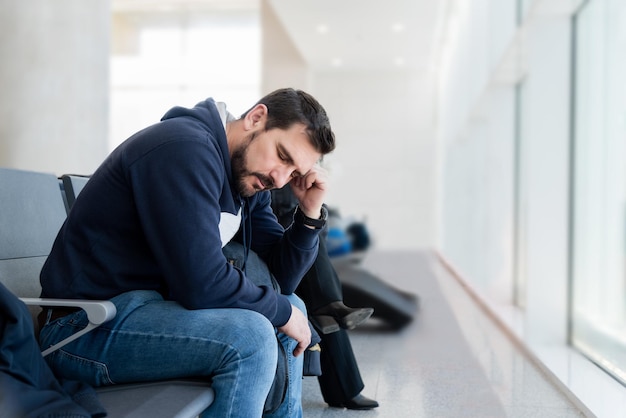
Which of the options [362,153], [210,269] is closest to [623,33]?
[210,269]

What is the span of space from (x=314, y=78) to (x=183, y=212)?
13194 mm

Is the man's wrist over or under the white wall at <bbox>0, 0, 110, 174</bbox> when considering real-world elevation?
under

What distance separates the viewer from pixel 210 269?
57.5 inches

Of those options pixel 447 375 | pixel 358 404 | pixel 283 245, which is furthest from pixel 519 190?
pixel 283 245

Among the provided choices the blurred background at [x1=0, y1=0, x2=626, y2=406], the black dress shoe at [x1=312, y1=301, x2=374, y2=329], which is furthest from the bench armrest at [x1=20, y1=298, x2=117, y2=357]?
the blurred background at [x1=0, y1=0, x2=626, y2=406]

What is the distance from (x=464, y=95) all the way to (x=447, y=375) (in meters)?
5.91

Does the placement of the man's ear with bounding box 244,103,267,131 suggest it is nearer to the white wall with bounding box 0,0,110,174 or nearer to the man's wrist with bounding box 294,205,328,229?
the man's wrist with bounding box 294,205,328,229

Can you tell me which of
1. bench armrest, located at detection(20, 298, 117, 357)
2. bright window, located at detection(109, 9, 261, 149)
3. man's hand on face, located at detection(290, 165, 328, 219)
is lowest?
bench armrest, located at detection(20, 298, 117, 357)

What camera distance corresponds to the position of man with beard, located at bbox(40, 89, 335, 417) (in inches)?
57.1

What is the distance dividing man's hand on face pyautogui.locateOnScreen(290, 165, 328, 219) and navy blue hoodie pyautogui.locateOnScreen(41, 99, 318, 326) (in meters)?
0.31

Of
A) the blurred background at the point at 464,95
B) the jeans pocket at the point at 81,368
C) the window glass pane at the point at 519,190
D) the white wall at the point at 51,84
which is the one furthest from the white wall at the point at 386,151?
the jeans pocket at the point at 81,368

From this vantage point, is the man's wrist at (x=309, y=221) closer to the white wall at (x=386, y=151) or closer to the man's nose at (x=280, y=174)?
the man's nose at (x=280, y=174)

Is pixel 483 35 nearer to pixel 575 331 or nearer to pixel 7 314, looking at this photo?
pixel 575 331

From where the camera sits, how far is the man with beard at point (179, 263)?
145 centimetres
